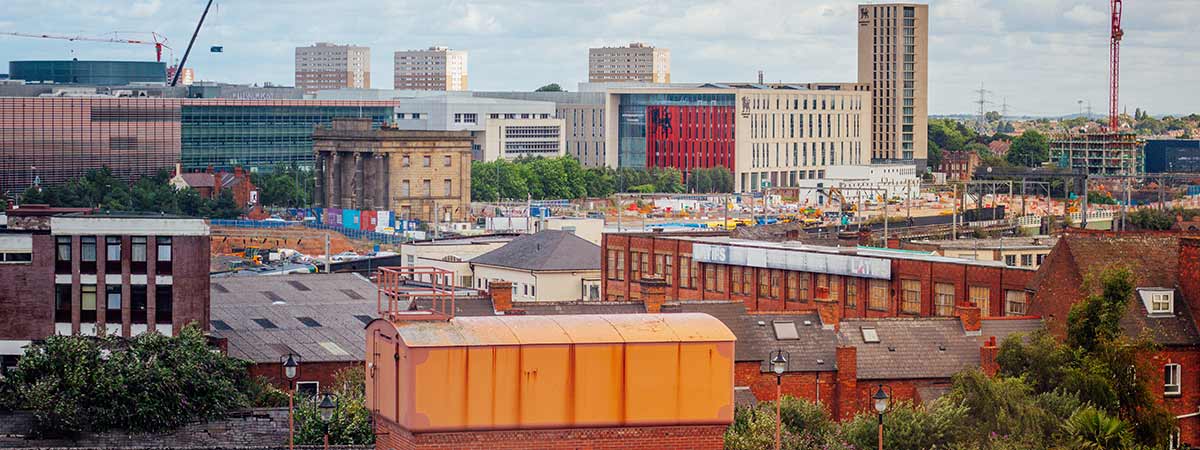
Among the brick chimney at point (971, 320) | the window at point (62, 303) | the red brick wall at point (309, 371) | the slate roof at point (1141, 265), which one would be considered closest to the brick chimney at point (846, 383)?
the brick chimney at point (971, 320)

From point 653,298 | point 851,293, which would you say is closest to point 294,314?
point 653,298

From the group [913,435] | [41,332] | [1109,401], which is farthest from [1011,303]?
[41,332]

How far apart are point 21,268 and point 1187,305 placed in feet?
121

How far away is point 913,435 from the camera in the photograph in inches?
2170

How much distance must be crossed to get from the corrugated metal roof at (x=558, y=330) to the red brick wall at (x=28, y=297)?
39782 millimetres

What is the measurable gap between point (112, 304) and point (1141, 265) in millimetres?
33109

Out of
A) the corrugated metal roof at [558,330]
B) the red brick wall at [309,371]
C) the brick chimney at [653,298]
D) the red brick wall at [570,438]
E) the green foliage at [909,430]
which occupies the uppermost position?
the corrugated metal roof at [558,330]

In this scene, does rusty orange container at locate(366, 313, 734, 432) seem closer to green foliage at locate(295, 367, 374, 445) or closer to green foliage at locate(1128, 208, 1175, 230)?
green foliage at locate(295, 367, 374, 445)

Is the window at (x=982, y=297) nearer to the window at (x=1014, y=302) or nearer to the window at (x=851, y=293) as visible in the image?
the window at (x=1014, y=302)

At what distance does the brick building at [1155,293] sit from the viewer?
6806 cm

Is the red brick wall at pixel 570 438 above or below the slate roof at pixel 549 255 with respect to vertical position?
below

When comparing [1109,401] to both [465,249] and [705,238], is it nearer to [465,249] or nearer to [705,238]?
[705,238]

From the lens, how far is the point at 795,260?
3588 inches

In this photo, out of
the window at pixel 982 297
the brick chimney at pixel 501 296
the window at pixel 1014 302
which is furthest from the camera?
the window at pixel 982 297
